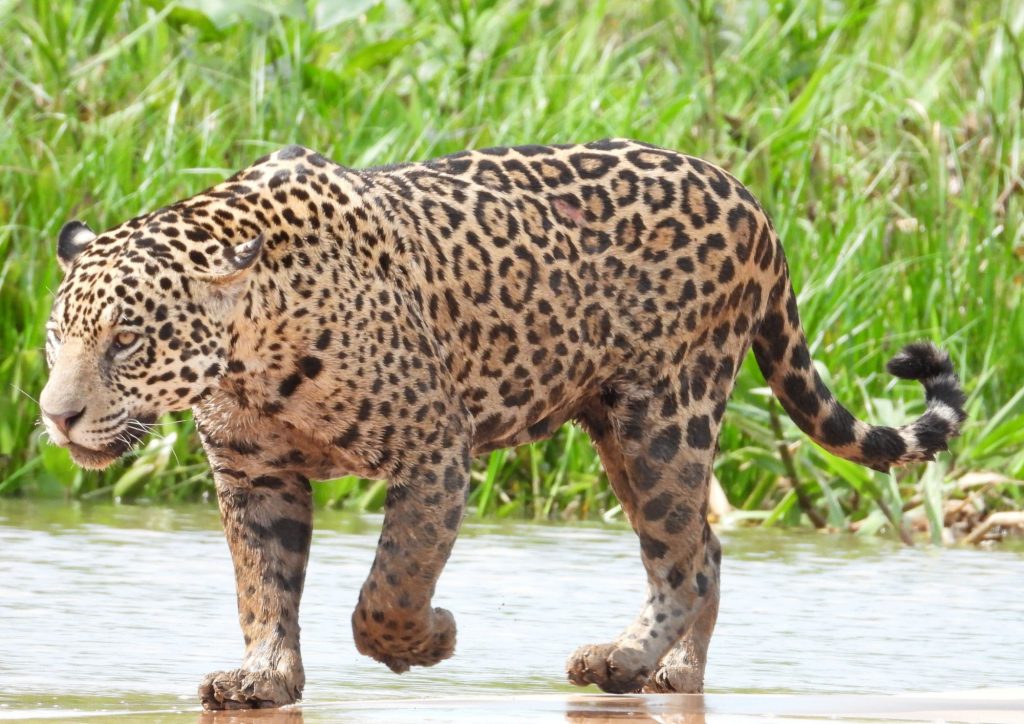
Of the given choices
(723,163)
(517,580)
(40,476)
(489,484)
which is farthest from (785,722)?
(723,163)

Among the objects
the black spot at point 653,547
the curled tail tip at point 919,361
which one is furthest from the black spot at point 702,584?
the curled tail tip at point 919,361

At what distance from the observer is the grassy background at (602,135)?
330 inches

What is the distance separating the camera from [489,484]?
830 cm

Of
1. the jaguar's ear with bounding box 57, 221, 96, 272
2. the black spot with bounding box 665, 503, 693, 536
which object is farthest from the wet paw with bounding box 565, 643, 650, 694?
the jaguar's ear with bounding box 57, 221, 96, 272

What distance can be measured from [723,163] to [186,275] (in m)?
5.39

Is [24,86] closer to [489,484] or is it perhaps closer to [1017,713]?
[489,484]

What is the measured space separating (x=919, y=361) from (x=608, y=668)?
4.68 feet

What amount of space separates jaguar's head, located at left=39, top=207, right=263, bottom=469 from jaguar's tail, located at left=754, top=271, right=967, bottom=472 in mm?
1922

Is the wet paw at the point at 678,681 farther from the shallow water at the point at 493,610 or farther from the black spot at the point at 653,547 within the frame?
the black spot at the point at 653,547

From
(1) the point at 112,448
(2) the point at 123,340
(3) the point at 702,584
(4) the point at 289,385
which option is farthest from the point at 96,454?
(3) the point at 702,584

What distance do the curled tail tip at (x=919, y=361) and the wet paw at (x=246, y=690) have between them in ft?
6.86

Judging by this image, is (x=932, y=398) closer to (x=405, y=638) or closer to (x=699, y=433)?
(x=699, y=433)

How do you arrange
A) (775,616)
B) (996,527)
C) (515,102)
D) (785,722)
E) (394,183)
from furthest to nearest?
(515,102), (996,527), (775,616), (394,183), (785,722)

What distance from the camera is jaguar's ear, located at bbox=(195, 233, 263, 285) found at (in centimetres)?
442
